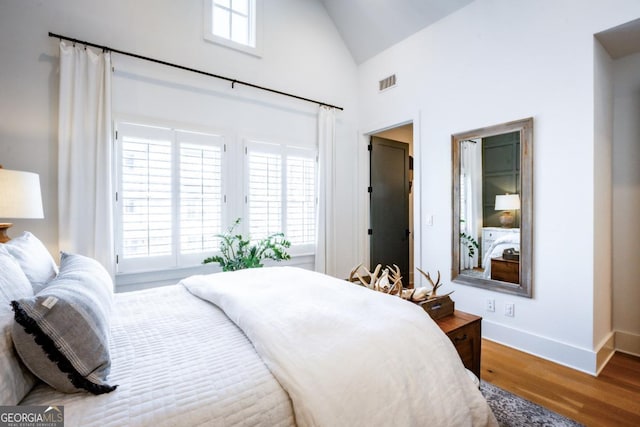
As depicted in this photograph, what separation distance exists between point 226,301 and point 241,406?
2.11ft

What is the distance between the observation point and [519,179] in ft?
8.54

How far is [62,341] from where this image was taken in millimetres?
795

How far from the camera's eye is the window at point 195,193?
108 inches

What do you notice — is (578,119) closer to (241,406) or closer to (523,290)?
(523,290)

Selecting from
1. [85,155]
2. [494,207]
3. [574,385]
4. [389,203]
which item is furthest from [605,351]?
[85,155]

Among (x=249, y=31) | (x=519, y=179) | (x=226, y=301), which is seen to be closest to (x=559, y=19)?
(x=519, y=179)

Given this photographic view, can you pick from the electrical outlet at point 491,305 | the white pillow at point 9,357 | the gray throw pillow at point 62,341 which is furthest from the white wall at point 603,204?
the white pillow at point 9,357

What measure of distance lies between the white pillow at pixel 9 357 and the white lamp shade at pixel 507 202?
3.13 m

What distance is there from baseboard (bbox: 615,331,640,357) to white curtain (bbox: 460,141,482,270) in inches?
47.7

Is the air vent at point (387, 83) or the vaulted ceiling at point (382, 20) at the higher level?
the vaulted ceiling at point (382, 20)

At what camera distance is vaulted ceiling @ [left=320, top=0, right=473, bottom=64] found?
318 cm

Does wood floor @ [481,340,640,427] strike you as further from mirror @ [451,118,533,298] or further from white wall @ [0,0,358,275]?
white wall @ [0,0,358,275]

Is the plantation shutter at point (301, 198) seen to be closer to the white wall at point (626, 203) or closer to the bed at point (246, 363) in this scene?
the bed at point (246, 363)

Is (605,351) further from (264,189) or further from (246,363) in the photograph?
(264,189)
